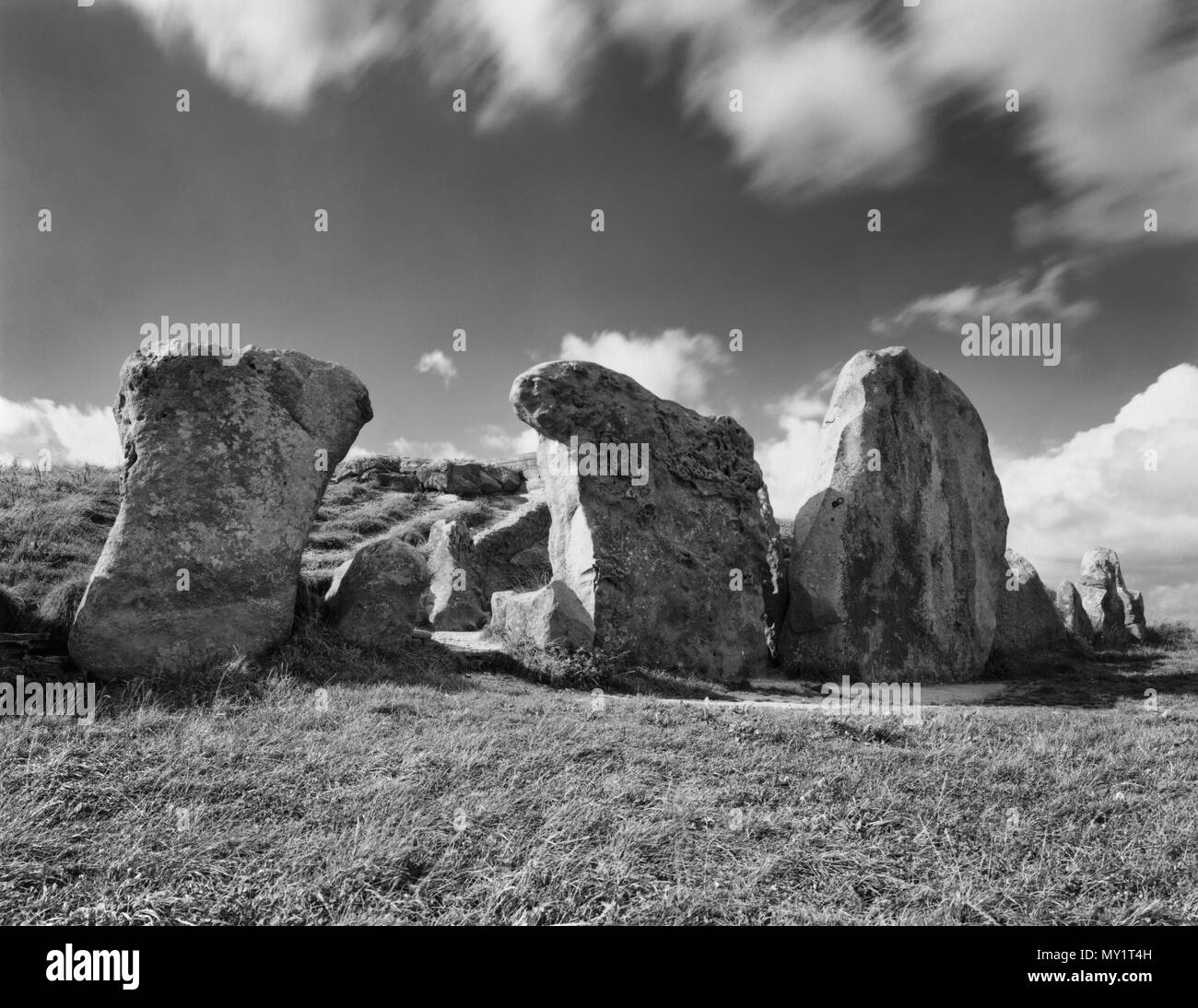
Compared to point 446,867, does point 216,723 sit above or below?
above

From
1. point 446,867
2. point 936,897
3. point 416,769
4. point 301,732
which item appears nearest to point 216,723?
point 301,732

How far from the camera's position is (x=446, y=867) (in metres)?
4.61

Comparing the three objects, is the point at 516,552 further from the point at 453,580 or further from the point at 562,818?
the point at 562,818

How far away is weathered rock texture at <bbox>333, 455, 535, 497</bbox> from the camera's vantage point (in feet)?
108

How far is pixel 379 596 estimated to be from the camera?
33.6ft

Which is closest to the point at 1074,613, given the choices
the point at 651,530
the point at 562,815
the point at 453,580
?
the point at 651,530

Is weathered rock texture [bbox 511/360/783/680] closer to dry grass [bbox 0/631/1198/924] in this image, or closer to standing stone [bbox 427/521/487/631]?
dry grass [bbox 0/631/1198/924]

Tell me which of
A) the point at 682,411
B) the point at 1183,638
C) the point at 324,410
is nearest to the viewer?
the point at 324,410

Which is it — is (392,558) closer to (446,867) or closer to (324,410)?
(324,410)

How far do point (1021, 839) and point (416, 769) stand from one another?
4.31 m

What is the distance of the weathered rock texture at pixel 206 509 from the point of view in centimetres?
858

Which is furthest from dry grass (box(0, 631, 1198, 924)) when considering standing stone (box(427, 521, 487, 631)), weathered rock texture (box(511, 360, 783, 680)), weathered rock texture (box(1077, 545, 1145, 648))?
weathered rock texture (box(1077, 545, 1145, 648))

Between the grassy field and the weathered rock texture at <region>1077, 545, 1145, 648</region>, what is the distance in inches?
592

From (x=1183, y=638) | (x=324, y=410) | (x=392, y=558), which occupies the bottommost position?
(x=1183, y=638)
